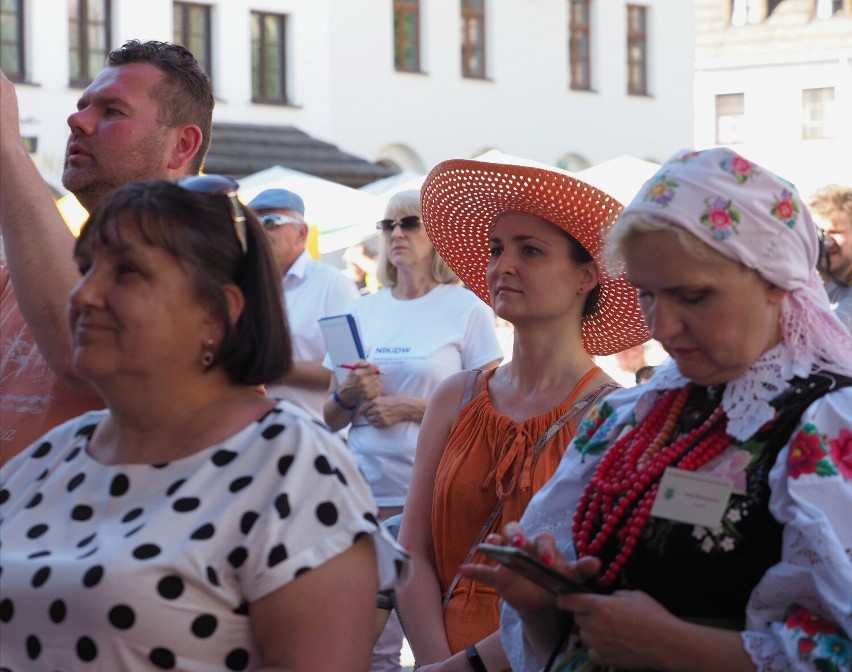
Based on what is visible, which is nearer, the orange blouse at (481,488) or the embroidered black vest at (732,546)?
the embroidered black vest at (732,546)

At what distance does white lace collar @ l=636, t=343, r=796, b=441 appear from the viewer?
7.75ft

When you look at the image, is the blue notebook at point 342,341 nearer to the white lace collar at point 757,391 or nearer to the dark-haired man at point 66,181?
the dark-haired man at point 66,181

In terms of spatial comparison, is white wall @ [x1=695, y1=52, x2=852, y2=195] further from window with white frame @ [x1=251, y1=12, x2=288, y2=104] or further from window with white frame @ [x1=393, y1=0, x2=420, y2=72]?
window with white frame @ [x1=251, y1=12, x2=288, y2=104]

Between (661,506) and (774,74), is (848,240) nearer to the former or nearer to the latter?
(661,506)

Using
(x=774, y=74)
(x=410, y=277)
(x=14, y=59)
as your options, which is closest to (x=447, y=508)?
(x=410, y=277)

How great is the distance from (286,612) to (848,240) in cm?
472

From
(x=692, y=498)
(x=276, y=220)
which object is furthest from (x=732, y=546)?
(x=276, y=220)

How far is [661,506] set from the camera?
Answer: 7.82 feet

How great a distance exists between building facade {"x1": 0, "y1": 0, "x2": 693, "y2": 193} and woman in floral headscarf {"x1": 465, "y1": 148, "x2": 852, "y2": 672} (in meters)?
18.7

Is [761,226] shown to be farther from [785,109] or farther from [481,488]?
[785,109]

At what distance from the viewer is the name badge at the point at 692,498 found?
2314mm

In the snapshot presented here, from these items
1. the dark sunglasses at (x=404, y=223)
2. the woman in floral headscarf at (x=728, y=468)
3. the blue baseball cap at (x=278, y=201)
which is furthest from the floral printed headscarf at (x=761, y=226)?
the blue baseball cap at (x=278, y=201)

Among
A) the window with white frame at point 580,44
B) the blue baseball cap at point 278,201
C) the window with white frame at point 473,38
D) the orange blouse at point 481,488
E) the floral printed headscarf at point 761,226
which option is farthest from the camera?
the window with white frame at point 580,44

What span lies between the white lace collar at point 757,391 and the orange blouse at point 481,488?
1027 mm
